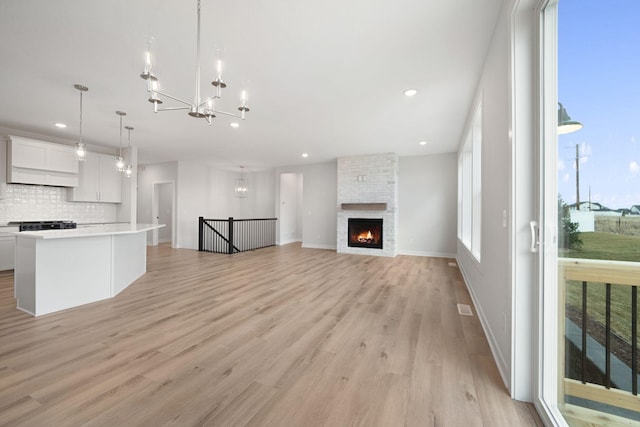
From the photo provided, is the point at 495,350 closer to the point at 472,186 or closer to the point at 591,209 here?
the point at 591,209

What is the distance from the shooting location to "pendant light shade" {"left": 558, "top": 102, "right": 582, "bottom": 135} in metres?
1.22

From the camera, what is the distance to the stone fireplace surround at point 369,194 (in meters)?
6.69

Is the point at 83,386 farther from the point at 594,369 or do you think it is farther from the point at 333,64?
the point at 333,64

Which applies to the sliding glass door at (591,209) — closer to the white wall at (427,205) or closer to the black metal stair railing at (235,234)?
the white wall at (427,205)

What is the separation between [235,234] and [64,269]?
5.49 metres

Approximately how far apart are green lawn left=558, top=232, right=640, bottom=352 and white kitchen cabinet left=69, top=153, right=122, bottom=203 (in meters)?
8.09

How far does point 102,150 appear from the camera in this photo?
623 centimetres

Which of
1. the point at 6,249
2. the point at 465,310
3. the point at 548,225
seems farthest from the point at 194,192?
the point at 548,225

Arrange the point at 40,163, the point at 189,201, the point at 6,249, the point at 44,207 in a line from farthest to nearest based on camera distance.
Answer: the point at 189,201, the point at 44,207, the point at 40,163, the point at 6,249

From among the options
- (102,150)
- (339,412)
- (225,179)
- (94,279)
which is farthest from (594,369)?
(225,179)

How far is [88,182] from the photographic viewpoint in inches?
227

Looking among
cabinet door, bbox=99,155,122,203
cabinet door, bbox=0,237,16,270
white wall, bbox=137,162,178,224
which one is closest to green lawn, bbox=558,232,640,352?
cabinet door, bbox=0,237,16,270

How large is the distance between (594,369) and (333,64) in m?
3.03

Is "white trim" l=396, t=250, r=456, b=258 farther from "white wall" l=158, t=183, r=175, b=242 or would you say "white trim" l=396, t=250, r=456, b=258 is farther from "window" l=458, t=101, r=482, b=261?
"white wall" l=158, t=183, r=175, b=242
